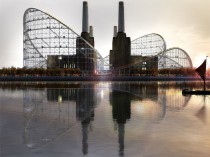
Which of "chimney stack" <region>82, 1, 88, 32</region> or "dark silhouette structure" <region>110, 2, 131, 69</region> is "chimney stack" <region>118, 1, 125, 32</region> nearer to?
"dark silhouette structure" <region>110, 2, 131, 69</region>

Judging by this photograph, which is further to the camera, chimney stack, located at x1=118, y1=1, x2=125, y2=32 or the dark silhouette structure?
the dark silhouette structure

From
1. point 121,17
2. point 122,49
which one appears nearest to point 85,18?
point 121,17

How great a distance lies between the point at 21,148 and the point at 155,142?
463cm

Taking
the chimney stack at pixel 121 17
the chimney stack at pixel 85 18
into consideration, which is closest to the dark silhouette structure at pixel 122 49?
the chimney stack at pixel 121 17

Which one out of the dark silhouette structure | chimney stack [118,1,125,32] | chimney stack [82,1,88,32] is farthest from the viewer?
chimney stack [82,1,88,32]

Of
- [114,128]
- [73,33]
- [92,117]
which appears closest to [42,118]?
[92,117]

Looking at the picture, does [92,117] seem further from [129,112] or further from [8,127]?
[8,127]

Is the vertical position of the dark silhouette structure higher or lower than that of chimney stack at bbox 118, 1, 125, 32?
lower

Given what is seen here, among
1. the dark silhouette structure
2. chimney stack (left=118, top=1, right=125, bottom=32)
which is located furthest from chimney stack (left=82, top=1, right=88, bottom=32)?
chimney stack (left=118, top=1, right=125, bottom=32)

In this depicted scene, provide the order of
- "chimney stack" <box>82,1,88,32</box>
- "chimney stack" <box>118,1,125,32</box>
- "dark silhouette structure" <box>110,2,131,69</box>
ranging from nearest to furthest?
"chimney stack" <box>118,1,125,32</box> < "dark silhouette structure" <box>110,2,131,69</box> < "chimney stack" <box>82,1,88,32</box>

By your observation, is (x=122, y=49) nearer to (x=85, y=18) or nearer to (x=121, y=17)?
(x=121, y=17)

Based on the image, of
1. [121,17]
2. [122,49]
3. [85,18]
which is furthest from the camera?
[85,18]

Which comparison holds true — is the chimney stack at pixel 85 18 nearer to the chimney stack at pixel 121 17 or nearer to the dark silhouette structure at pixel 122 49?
the dark silhouette structure at pixel 122 49

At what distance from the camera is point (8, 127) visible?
55.5ft
